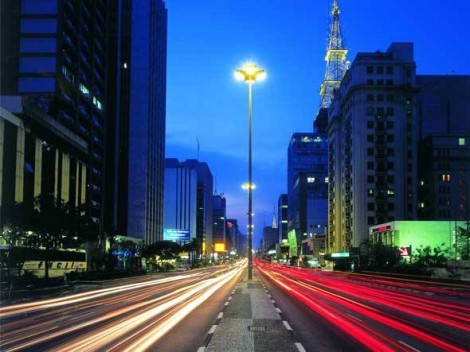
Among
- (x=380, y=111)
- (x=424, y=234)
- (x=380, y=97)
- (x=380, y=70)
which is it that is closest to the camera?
(x=424, y=234)

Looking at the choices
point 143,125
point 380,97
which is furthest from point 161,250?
point 380,97

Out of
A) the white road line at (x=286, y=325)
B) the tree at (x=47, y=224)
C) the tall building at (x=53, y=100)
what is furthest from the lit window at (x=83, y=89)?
the white road line at (x=286, y=325)

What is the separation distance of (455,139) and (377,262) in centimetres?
7748

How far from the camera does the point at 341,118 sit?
166m

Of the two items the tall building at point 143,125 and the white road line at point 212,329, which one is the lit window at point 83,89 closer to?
the tall building at point 143,125

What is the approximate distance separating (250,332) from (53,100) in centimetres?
8892

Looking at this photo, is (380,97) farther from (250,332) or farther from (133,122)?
(250,332)

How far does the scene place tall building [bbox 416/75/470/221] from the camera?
152000 millimetres

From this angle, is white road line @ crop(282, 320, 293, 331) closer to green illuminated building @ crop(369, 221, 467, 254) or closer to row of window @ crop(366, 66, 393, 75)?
green illuminated building @ crop(369, 221, 467, 254)

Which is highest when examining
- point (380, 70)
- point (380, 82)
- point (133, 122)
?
point (380, 70)

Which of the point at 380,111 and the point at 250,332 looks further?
the point at 380,111

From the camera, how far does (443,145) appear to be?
152000 mm

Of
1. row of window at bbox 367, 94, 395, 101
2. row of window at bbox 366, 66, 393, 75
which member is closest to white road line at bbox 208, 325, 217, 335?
row of window at bbox 367, 94, 395, 101

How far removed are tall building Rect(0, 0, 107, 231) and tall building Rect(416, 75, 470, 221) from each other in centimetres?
7998
